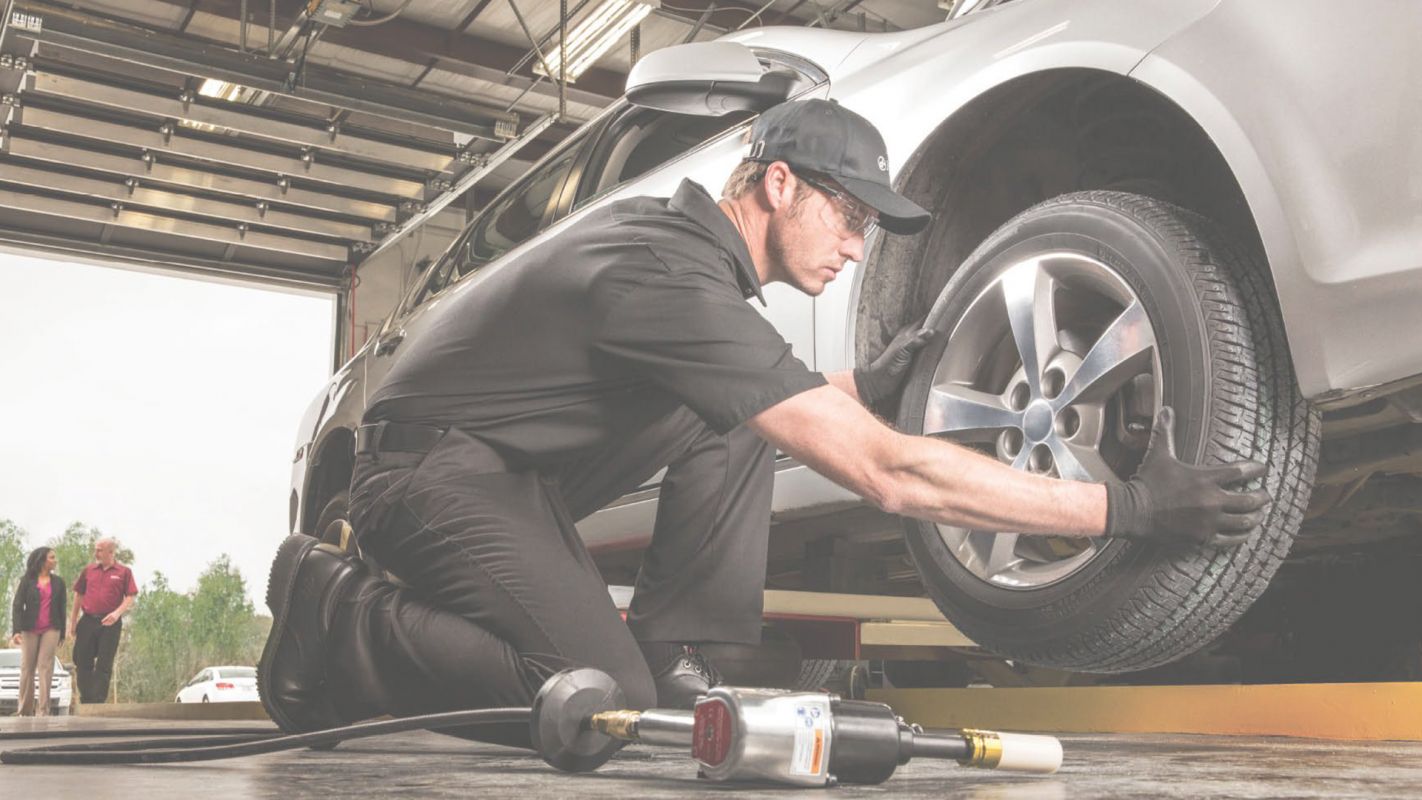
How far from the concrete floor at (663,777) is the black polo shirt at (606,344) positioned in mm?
440

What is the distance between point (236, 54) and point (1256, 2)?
5.93 meters

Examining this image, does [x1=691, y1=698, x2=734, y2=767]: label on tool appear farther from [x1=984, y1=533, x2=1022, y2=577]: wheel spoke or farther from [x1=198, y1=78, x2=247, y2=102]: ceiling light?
[x1=198, y1=78, x2=247, y2=102]: ceiling light

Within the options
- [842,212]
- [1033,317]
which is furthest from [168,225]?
[1033,317]

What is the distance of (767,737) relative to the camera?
3.79 feet

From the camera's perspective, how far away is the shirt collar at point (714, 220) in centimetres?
172

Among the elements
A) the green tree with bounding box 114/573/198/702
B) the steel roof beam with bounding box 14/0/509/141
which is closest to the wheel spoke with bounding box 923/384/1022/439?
the steel roof beam with bounding box 14/0/509/141

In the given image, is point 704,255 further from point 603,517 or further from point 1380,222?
point 603,517

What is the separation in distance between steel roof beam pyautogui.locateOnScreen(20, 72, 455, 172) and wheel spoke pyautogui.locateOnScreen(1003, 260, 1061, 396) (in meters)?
6.10

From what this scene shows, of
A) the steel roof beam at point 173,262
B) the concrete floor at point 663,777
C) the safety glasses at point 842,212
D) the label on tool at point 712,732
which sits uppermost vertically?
the steel roof beam at point 173,262

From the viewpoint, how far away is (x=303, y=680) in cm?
184

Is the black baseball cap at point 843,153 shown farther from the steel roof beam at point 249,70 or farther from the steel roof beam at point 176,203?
the steel roof beam at point 176,203

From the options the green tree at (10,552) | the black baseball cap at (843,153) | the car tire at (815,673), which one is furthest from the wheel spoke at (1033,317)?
the green tree at (10,552)

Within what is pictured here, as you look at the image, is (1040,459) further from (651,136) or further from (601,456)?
(651,136)

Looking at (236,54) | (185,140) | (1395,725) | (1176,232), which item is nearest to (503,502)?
(1176,232)
